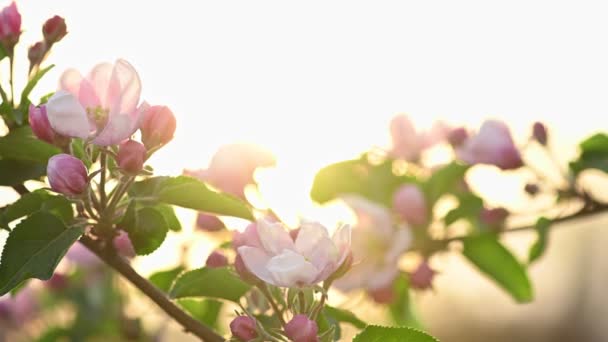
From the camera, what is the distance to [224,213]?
3.42 ft

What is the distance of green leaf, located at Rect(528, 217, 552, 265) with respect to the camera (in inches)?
69.9

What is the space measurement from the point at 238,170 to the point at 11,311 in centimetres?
126

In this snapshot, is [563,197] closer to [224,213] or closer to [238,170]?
[238,170]

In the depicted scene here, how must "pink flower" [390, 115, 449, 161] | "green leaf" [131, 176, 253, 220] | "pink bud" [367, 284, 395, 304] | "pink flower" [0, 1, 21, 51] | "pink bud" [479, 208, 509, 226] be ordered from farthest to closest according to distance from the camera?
"pink flower" [390, 115, 449, 161] → "pink bud" [479, 208, 509, 226] → "pink bud" [367, 284, 395, 304] → "pink flower" [0, 1, 21, 51] → "green leaf" [131, 176, 253, 220]

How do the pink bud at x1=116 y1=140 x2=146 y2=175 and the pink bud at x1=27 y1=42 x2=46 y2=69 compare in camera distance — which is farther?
the pink bud at x1=27 y1=42 x2=46 y2=69

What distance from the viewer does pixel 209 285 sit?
108 cm

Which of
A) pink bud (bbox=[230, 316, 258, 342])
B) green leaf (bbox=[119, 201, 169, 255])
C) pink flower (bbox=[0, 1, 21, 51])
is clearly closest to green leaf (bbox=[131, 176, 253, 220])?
green leaf (bbox=[119, 201, 169, 255])

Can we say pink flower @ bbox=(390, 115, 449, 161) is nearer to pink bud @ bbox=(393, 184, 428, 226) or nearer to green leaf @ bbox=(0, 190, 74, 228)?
pink bud @ bbox=(393, 184, 428, 226)

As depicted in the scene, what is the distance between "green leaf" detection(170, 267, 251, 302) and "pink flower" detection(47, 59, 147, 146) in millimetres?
177

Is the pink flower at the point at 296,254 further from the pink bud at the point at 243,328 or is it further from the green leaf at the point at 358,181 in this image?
the green leaf at the point at 358,181

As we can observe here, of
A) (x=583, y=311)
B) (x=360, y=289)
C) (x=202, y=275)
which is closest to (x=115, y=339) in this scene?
(x=360, y=289)

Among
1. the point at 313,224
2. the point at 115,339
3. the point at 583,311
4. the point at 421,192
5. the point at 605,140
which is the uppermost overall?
the point at 313,224

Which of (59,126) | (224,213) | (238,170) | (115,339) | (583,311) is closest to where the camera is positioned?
(59,126)

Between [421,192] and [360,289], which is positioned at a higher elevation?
[421,192]
